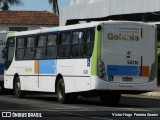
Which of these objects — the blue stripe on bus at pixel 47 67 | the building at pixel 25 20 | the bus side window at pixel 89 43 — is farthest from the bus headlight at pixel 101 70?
the building at pixel 25 20

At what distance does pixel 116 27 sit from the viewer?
22609 millimetres

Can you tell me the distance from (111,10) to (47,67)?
1634cm

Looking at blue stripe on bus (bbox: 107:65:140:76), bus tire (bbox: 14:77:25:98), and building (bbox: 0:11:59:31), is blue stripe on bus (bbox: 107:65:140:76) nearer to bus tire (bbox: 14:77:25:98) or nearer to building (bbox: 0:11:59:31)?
bus tire (bbox: 14:77:25:98)

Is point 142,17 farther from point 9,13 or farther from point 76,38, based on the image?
point 9,13

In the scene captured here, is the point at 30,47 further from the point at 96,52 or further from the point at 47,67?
the point at 96,52

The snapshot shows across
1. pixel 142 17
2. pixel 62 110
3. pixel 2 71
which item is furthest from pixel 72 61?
pixel 142 17

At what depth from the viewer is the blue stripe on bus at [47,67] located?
2498cm

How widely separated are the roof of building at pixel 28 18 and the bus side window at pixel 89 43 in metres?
55.0

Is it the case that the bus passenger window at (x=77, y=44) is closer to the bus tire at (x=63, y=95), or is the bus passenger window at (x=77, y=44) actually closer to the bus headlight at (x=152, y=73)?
the bus tire at (x=63, y=95)

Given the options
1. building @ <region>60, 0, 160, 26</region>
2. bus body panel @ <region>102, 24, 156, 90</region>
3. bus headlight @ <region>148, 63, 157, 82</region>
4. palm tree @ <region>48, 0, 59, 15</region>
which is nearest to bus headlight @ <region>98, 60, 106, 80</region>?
bus body panel @ <region>102, 24, 156, 90</region>

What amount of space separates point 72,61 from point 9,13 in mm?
57004

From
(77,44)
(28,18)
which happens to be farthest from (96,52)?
(28,18)

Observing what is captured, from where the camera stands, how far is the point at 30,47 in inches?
1072

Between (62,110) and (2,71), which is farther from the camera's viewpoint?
(2,71)
